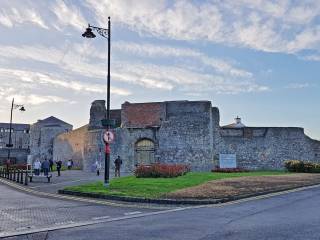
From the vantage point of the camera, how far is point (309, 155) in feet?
129

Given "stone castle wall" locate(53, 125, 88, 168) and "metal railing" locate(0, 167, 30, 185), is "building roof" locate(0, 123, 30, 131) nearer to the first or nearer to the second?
"stone castle wall" locate(53, 125, 88, 168)

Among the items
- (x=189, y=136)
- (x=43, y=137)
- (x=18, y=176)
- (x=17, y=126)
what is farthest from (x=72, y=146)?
(x=17, y=126)

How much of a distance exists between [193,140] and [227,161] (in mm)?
3945

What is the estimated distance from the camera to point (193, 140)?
37625 mm

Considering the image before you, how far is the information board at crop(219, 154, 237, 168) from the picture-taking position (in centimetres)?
3828

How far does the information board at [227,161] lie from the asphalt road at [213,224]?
25.3m

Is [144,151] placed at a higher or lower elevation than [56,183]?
higher

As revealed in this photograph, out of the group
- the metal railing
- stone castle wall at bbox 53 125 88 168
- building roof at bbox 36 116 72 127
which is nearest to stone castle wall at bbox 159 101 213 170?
stone castle wall at bbox 53 125 88 168

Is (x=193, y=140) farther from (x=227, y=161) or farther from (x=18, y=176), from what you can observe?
(x=18, y=176)

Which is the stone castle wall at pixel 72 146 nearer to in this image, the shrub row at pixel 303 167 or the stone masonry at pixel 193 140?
the stone masonry at pixel 193 140

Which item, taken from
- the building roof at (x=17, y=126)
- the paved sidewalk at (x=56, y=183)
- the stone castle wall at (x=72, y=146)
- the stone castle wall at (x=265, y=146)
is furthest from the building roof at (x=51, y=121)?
the paved sidewalk at (x=56, y=183)

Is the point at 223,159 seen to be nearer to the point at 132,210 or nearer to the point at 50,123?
the point at 132,210

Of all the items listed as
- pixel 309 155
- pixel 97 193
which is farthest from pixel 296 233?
pixel 309 155

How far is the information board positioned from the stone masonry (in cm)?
39
